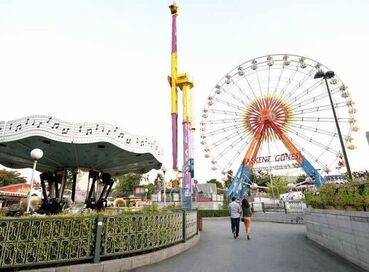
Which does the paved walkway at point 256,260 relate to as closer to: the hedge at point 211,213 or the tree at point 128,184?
the hedge at point 211,213

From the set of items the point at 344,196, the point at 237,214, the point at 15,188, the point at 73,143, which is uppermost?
the point at 15,188

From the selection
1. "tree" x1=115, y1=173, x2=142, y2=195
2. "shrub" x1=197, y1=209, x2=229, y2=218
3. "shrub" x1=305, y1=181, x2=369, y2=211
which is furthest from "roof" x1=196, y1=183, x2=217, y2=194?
"shrub" x1=305, y1=181, x2=369, y2=211

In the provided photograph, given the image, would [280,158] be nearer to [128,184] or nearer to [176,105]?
[176,105]

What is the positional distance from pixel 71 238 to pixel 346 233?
6446mm

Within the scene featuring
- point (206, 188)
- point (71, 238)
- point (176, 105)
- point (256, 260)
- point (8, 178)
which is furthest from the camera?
point (206, 188)

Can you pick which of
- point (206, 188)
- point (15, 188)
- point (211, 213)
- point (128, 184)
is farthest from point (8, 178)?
point (211, 213)

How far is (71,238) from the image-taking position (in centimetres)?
558

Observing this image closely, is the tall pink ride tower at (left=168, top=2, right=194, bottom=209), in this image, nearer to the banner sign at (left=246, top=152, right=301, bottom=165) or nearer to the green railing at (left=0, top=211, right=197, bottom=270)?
the banner sign at (left=246, top=152, right=301, bottom=165)

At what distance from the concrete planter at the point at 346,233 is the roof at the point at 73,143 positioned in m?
8.11

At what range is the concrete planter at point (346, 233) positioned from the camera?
5.37 m

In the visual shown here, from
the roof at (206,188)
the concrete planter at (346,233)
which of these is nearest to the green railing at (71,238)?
the concrete planter at (346,233)

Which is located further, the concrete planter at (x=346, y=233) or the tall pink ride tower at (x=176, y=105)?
the tall pink ride tower at (x=176, y=105)

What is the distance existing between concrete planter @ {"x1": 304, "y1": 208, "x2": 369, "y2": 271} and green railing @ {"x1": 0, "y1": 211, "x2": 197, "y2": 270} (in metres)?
4.84

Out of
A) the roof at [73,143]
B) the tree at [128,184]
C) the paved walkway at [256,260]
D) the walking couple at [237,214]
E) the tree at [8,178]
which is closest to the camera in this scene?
the paved walkway at [256,260]
